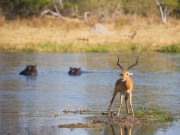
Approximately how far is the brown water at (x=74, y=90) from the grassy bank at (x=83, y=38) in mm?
2012

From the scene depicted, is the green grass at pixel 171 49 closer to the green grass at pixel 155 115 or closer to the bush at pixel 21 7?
the bush at pixel 21 7

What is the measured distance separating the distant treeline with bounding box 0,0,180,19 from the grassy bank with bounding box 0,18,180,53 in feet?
17.1

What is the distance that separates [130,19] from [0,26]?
11.4 m

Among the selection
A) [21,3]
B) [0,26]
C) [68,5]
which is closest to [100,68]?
[0,26]

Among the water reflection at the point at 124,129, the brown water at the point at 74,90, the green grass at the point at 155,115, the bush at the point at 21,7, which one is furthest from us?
the bush at the point at 21,7

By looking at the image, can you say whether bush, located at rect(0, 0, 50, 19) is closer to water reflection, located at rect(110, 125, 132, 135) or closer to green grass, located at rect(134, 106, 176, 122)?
green grass, located at rect(134, 106, 176, 122)

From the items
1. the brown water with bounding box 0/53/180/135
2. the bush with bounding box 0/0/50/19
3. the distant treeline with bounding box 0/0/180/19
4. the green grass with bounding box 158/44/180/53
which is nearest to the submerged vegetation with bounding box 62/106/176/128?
the brown water with bounding box 0/53/180/135

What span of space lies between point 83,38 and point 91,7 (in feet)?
58.2

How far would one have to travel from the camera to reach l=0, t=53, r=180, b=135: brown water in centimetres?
1173

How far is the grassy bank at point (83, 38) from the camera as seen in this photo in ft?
108

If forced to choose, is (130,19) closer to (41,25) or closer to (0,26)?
(41,25)

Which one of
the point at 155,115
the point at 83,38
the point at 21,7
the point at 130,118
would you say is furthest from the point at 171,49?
the point at 130,118

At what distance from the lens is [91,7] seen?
5166 cm

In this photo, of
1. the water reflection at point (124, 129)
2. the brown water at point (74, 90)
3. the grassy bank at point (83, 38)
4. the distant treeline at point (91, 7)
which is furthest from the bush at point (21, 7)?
the water reflection at point (124, 129)
